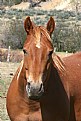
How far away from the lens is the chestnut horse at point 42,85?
152 inches

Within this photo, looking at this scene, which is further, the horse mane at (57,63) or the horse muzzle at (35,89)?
the horse mane at (57,63)

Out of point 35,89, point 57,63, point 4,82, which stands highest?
point 35,89

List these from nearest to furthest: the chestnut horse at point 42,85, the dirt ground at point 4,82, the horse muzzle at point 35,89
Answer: the horse muzzle at point 35,89 < the chestnut horse at point 42,85 < the dirt ground at point 4,82

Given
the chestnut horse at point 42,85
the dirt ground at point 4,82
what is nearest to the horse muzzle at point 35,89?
the chestnut horse at point 42,85

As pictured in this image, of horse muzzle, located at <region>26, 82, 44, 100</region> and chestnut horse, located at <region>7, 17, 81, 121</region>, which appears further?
chestnut horse, located at <region>7, 17, 81, 121</region>

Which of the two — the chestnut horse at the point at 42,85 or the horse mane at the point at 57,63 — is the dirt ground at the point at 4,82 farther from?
the horse mane at the point at 57,63

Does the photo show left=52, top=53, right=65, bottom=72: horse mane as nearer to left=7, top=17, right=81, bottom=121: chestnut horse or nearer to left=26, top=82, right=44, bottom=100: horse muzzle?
left=7, top=17, right=81, bottom=121: chestnut horse

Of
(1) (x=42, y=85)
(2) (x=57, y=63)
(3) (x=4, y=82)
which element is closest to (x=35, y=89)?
(1) (x=42, y=85)

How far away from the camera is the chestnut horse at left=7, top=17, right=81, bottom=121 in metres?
3.85

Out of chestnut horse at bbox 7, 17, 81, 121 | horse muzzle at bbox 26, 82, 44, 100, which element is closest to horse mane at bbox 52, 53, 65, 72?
chestnut horse at bbox 7, 17, 81, 121

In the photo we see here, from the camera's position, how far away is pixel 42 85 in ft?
12.2

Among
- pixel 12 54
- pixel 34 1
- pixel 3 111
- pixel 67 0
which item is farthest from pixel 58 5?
pixel 3 111

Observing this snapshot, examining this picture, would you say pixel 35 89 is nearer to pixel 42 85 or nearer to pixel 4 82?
pixel 42 85

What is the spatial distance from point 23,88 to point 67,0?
2088 inches
